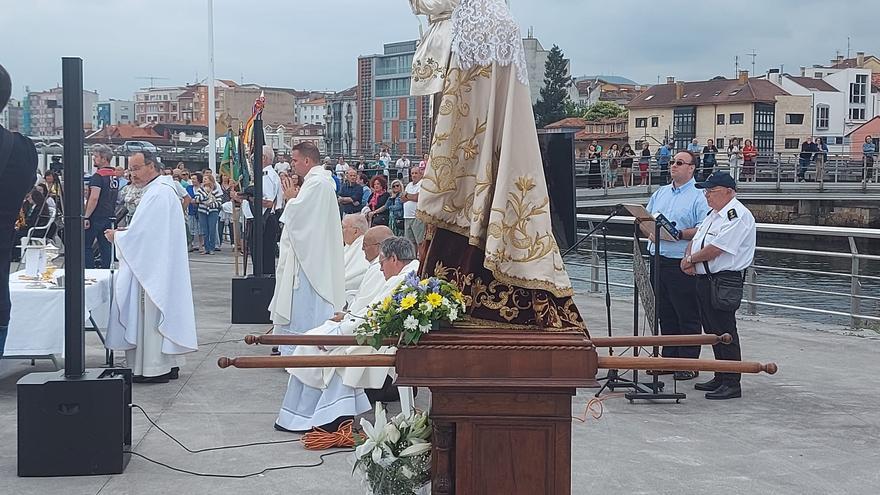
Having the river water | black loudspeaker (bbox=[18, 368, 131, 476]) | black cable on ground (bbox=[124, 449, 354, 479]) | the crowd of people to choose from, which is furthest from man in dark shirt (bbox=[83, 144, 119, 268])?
the crowd of people

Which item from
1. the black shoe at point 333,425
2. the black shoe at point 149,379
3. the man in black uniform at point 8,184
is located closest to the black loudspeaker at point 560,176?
the black shoe at point 333,425

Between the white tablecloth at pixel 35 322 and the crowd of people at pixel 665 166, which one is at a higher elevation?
the crowd of people at pixel 665 166

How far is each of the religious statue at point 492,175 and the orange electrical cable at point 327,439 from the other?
9.57 ft

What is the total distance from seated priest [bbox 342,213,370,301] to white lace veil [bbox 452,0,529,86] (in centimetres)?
513

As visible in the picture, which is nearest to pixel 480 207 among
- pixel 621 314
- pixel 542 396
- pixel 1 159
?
pixel 542 396

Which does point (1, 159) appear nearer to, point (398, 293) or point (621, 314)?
point (398, 293)

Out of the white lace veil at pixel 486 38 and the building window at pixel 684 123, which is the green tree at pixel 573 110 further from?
the white lace veil at pixel 486 38

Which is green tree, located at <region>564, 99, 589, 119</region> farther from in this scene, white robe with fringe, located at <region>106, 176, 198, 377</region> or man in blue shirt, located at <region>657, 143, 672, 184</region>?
white robe with fringe, located at <region>106, 176, 198, 377</region>

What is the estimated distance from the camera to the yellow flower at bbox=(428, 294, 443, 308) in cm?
349

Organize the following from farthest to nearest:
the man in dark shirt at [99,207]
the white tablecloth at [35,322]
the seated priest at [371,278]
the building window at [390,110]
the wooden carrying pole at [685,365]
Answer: the building window at [390,110], the man in dark shirt at [99,207], the white tablecloth at [35,322], the seated priest at [371,278], the wooden carrying pole at [685,365]

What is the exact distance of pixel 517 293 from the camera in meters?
3.63

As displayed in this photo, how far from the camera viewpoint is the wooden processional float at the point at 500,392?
11.4ft

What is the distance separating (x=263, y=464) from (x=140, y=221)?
2.83 metres

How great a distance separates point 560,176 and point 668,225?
316 cm
